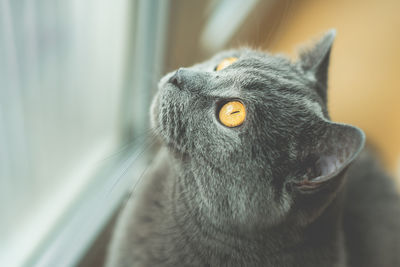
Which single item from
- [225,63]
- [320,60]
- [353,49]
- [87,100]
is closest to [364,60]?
[353,49]

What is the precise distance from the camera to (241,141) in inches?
26.8

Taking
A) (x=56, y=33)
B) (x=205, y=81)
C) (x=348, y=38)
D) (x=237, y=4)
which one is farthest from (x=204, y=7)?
(x=348, y=38)

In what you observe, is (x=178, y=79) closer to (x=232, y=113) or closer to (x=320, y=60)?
(x=232, y=113)

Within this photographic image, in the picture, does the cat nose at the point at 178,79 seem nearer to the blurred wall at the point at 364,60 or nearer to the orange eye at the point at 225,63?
the orange eye at the point at 225,63

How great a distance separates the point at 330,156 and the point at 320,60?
31 cm

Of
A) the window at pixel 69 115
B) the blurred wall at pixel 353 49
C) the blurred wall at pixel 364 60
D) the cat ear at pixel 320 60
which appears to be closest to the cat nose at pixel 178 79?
the window at pixel 69 115

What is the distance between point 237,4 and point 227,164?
97 cm

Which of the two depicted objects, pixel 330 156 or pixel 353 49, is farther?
pixel 353 49

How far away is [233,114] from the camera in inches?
27.4

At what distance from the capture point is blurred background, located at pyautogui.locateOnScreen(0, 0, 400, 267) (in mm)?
973

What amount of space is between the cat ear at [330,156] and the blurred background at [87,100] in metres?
0.37

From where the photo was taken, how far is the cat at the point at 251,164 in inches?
26.7

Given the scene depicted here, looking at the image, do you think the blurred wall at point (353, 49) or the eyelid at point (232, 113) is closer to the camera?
the eyelid at point (232, 113)

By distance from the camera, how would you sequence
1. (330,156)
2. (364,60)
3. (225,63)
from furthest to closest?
(364,60) < (225,63) < (330,156)
